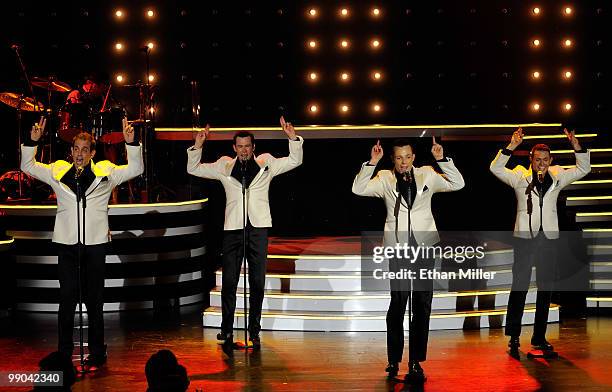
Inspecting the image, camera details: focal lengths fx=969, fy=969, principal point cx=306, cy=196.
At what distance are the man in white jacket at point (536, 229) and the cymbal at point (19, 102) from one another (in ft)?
19.8

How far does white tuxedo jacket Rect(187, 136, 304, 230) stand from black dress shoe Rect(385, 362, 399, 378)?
1570 mm

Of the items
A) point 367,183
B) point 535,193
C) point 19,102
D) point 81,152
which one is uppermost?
point 19,102

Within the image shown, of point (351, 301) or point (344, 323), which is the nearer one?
point (344, 323)

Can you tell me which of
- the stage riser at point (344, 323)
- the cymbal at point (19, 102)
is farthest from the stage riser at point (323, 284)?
the cymbal at point (19, 102)

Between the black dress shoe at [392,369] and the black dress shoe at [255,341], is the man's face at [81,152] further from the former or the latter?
the black dress shoe at [392,369]

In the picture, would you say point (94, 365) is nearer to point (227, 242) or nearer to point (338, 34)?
point (227, 242)

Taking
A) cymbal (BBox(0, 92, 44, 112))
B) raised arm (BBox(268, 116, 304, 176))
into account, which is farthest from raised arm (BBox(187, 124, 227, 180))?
cymbal (BBox(0, 92, 44, 112))

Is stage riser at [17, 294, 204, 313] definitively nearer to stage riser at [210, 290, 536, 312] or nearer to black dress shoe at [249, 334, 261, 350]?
stage riser at [210, 290, 536, 312]

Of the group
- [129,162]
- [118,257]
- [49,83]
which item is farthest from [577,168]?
[49,83]

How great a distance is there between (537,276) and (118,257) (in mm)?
4125

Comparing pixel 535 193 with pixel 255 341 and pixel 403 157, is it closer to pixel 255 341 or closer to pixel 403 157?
pixel 403 157

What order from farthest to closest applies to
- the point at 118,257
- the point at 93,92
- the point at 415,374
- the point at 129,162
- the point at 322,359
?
1. the point at 93,92
2. the point at 118,257
3. the point at 322,359
4. the point at 129,162
5. the point at 415,374

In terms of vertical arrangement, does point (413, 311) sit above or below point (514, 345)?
above

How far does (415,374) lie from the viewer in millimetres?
6289
